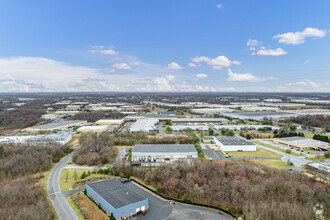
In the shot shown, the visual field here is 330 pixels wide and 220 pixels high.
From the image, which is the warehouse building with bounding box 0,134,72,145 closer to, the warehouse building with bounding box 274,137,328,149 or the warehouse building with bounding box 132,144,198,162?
the warehouse building with bounding box 132,144,198,162

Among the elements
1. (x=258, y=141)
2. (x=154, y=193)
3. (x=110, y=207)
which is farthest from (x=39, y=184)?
(x=258, y=141)

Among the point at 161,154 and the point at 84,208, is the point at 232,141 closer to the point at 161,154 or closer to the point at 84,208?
the point at 161,154

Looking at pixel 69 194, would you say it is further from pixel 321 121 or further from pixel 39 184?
pixel 321 121

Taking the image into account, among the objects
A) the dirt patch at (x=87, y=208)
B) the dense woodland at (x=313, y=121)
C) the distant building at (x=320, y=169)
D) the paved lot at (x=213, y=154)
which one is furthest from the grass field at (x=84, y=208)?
the dense woodland at (x=313, y=121)

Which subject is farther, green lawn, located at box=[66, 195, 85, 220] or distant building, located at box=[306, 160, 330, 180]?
distant building, located at box=[306, 160, 330, 180]

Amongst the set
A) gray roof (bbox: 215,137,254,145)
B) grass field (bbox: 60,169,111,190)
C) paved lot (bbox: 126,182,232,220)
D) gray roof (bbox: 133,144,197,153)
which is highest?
gray roof (bbox: 215,137,254,145)

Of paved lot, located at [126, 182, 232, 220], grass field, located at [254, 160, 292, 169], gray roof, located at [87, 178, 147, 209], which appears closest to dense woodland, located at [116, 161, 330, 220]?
paved lot, located at [126, 182, 232, 220]

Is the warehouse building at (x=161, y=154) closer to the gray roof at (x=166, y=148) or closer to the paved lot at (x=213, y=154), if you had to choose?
the gray roof at (x=166, y=148)
